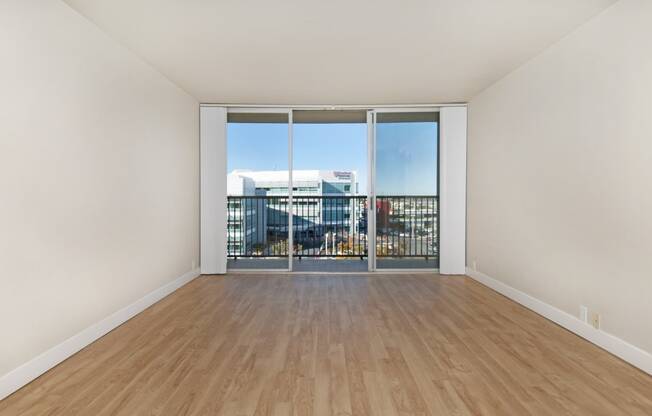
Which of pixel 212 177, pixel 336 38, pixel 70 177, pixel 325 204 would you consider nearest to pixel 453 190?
pixel 325 204

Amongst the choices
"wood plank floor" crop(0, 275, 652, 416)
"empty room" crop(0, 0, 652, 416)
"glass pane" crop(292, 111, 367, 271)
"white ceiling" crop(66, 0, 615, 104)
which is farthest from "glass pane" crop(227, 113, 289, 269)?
"wood plank floor" crop(0, 275, 652, 416)

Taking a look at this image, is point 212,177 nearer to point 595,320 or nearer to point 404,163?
point 404,163

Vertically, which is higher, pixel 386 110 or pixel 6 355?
pixel 386 110

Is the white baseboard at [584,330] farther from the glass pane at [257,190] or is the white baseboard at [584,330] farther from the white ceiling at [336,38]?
the glass pane at [257,190]

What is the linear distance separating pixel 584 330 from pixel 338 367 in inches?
74.3

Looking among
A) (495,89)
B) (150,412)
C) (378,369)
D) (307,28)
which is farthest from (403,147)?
(150,412)

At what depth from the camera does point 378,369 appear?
1954 millimetres

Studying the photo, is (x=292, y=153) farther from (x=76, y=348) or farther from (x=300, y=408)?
(x=300, y=408)

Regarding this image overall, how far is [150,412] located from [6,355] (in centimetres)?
89

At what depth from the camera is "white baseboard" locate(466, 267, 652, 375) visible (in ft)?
6.44

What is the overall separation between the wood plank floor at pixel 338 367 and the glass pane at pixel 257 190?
2093 millimetres

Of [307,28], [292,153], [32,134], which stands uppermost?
[307,28]

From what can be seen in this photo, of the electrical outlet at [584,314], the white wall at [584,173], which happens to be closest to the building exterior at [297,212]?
the white wall at [584,173]

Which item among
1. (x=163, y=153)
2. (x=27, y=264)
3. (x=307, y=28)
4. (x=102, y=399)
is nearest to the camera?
(x=102, y=399)
